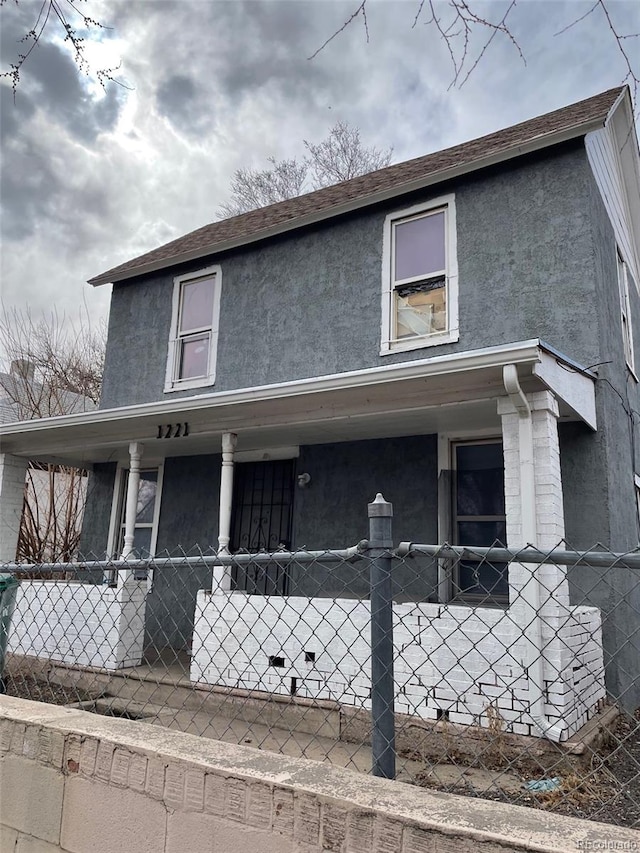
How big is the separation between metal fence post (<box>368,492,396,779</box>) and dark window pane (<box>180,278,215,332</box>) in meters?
7.56


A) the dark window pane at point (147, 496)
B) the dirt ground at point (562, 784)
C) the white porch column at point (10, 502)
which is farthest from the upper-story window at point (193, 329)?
the dirt ground at point (562, 784)

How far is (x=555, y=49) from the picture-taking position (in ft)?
9.68

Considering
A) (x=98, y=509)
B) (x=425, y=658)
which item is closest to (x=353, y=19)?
(x=425, y=658)

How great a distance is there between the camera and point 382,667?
1.88 meters

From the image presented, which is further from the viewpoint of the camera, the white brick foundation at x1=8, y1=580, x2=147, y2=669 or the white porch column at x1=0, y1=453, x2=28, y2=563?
the white porch column at x1=0, y1=453, x2=28, y2=563

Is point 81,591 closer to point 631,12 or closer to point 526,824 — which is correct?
point 526,824

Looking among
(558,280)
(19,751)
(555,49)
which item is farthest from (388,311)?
(19,751)

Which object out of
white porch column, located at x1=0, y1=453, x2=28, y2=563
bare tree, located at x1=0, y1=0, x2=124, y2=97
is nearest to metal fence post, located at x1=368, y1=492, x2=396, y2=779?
bare tree, located at x1=0, y1=0, x2=124, y2=97

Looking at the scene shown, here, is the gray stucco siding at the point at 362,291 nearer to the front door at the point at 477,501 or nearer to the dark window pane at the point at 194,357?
the dark window pane at the point at 194,357

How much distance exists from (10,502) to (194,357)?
320 centimetres

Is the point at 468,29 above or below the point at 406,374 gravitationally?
above

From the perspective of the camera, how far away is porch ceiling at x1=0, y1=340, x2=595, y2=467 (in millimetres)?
4949

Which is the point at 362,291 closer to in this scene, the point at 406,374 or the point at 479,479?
the point at 479,479

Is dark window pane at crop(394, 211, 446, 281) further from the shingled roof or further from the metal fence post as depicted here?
the metal fence post
